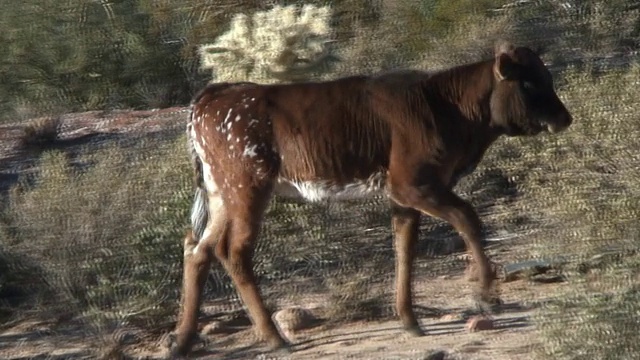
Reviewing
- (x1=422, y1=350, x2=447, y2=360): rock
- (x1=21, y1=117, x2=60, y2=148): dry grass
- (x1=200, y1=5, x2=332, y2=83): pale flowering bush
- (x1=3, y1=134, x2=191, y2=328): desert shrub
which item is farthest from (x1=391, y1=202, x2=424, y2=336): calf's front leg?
(x1=21, y1=117, x2=60, y2=148): dry grass

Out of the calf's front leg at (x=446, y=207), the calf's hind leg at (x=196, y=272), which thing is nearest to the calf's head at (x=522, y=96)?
the calf's front leg at (x=446, y=207)

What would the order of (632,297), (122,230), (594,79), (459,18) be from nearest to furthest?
(632,297)
(122,230)
(594,79)
(459,18)

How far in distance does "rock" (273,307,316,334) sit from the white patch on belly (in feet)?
2.47

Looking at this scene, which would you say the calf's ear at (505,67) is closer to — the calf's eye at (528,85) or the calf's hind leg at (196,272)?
the calf's eye at (528,85)

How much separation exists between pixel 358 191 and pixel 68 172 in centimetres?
276

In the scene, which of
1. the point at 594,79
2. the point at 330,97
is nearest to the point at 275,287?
the point at 330,97

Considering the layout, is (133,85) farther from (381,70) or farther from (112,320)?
(112,320)

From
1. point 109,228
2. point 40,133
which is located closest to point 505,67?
point 109,228

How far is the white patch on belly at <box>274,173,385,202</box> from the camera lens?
7402 millimetres

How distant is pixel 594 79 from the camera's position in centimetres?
1013

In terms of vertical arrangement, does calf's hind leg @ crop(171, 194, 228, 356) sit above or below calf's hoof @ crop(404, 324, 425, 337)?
above

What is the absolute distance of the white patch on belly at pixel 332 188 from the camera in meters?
7.40

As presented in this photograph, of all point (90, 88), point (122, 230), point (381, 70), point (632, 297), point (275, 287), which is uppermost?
point (90, 88)

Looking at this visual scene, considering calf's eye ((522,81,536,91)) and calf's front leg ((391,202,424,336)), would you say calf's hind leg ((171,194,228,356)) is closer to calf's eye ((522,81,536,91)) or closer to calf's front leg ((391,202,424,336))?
calf's front leg ((391,202,424,336))
